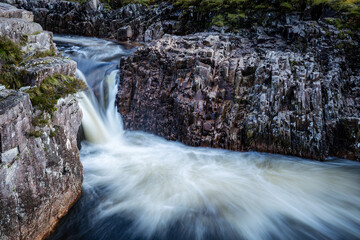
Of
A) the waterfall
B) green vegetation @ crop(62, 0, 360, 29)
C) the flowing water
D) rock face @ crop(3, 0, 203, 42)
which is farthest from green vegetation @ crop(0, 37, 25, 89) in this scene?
rock face @ crop(3, 0, 203, 42)

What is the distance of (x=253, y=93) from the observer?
8383 millimetres

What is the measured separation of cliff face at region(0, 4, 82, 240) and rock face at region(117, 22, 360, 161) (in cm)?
398

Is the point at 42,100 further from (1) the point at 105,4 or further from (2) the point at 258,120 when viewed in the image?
(1) the point at 105,4

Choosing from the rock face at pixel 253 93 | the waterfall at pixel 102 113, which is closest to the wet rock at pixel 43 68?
the waterfall at pixel 102 113

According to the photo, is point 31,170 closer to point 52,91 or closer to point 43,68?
point 52,91

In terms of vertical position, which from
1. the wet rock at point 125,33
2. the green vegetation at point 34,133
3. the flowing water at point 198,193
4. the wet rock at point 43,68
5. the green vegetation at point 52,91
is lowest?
the flowing water at point 198,193

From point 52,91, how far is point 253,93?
6629mm

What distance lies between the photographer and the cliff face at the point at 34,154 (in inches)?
135

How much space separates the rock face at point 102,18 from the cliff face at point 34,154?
37.6 ft

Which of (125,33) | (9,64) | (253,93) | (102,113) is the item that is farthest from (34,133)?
(125,33)

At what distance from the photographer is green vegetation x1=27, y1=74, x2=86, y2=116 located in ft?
14.0

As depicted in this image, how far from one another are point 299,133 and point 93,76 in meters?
8.97

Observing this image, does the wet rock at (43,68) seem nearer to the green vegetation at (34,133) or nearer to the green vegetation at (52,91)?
the green vegetation at (52,91)

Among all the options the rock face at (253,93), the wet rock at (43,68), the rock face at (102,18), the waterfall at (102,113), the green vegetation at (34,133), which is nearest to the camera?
the green vegetation at (34,133)
